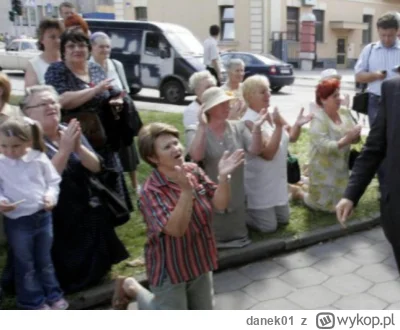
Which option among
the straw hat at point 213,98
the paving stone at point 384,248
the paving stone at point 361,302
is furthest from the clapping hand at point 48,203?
the paving stone at point 384,248

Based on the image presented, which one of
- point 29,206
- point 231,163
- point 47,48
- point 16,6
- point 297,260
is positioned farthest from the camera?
point 16,6

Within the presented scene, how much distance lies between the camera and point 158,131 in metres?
2.90

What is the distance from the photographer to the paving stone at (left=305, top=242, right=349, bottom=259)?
482cm

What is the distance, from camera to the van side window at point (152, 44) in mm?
15531

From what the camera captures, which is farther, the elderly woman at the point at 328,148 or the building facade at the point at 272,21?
the building facade at the point at 272,21

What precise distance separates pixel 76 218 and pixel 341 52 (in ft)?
103

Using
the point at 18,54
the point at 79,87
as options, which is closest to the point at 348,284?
the point at 79,87

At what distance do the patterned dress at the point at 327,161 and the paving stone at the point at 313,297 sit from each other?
1.64m

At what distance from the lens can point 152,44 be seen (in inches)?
615

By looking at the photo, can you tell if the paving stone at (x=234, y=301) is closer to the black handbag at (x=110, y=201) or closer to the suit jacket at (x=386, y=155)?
the black handbag at (x=110, y=201)

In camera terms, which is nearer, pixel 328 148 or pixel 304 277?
pixel 304 277

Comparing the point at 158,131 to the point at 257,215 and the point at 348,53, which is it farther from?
the point at 348,53


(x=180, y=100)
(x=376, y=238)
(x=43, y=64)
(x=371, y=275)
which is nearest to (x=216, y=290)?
(x=371, y=275)

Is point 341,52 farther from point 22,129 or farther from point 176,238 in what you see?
point 176,238
